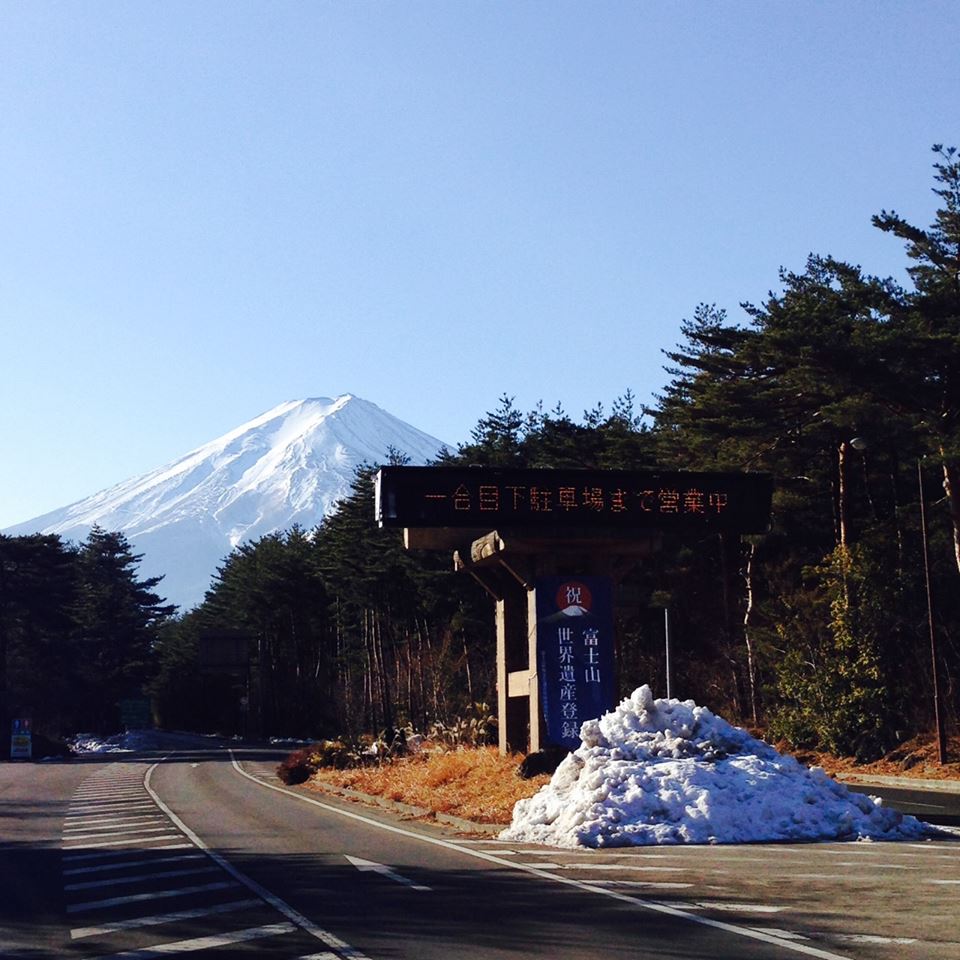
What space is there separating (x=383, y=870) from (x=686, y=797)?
185 inches

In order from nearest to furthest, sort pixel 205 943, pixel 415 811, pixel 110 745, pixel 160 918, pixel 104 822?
pixel 205 943 < pixel 160 918 < pixel 415 811 < pixel 104 822 < pixel 110 745

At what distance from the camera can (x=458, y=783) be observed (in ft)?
89.2

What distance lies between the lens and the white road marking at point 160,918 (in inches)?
448

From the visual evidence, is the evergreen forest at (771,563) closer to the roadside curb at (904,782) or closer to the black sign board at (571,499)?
the roadside curb at (904,782)

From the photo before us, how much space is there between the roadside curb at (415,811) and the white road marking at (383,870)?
3.89 m

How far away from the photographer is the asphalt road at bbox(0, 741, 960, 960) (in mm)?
10289

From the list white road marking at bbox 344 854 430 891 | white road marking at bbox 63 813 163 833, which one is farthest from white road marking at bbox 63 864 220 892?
white road marking at bbox 63 813 163 833

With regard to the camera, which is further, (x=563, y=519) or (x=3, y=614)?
(x=3, y=614)

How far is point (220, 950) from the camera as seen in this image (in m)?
10.2

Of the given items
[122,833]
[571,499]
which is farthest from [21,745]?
[571,499]

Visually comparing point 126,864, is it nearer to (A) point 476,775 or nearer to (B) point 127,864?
(B) point 127,864

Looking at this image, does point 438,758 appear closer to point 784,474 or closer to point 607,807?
point 607,807

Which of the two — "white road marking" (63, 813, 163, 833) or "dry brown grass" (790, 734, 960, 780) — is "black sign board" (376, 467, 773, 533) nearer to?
"white road marking" (63, 813, 163, 833)

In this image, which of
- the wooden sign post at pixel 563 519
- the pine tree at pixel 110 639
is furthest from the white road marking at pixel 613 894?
the pine tree at pixel 110 639
